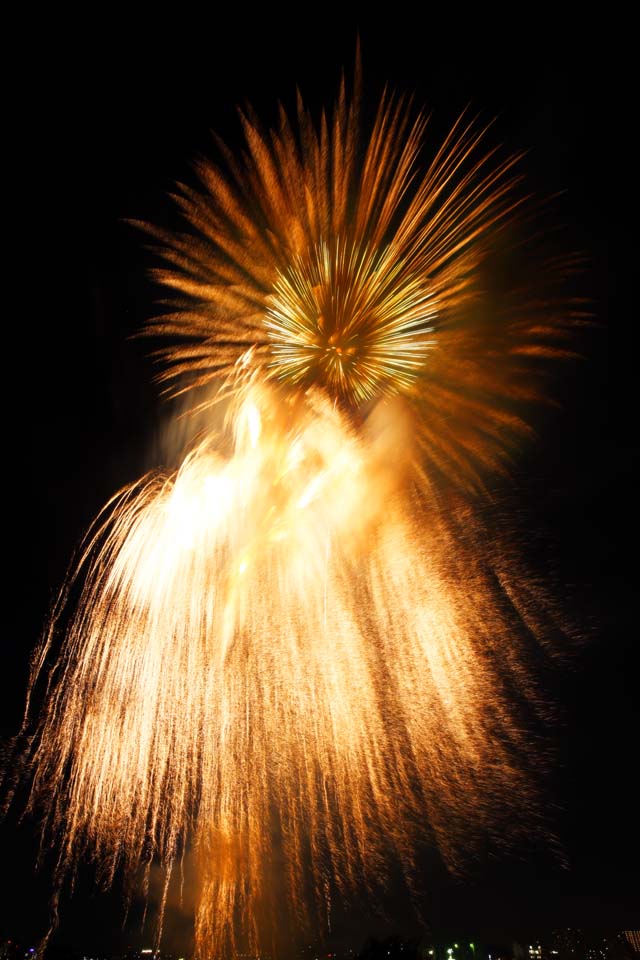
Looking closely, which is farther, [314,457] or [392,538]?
[392,538]

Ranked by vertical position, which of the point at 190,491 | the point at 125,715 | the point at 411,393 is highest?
the point at 190,491

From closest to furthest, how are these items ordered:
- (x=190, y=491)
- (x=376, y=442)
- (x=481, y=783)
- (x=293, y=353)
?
(x=293, y=353) → (x=376, y=442) → (x=190, y=491) → (x=481, y=783)

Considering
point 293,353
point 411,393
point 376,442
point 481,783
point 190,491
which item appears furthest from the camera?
point 481,783

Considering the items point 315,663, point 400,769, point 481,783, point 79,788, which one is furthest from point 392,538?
point 79,788

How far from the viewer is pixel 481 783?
10461mm

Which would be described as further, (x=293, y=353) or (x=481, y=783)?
(x=481, y=783)

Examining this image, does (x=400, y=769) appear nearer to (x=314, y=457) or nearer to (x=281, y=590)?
(x=281, y=590)

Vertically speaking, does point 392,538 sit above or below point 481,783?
above

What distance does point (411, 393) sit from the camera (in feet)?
24.9

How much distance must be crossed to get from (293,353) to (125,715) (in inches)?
280

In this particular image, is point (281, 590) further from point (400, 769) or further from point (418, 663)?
point (400, 769)

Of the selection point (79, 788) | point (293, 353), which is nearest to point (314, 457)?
point (293, 353)

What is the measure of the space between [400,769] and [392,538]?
4.32 meters

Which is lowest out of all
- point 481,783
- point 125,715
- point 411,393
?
point 481,783
